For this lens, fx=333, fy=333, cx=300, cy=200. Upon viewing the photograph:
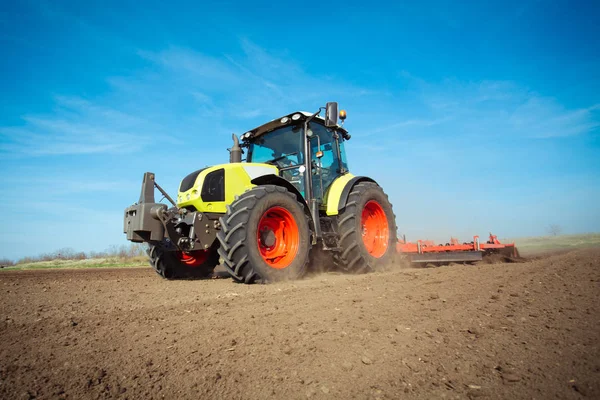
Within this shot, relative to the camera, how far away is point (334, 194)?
630 cm

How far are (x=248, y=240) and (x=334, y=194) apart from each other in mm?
2448

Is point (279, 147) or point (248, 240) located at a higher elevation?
point (279, 147)

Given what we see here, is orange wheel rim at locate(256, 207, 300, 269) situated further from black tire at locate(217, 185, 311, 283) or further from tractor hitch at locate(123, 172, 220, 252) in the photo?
tractor hitch at locate(123, 172, 220, 252)

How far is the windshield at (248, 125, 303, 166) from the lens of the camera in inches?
242

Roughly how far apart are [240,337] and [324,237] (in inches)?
150

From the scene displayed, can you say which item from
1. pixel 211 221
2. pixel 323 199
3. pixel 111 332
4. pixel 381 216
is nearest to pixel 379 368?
pixel 111 332

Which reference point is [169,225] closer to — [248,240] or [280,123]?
[248,240]

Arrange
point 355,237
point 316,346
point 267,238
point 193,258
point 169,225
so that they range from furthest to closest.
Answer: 1. point 193,258
2. point 355,237
3. point 267,238
4. point 169,225
5. point 316,346

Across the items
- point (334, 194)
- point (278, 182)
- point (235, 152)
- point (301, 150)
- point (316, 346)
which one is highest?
point (235, 152)

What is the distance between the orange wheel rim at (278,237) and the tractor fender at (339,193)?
1.20 meters

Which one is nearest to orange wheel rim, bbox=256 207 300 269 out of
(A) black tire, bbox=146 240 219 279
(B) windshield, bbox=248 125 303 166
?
(B) windshield, bbox=248 125 303 166

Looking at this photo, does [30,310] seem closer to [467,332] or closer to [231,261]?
[231,261]

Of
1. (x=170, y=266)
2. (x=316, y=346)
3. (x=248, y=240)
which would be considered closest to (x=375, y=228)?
(x=248, y=240)

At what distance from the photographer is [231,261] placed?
432 cm
